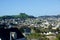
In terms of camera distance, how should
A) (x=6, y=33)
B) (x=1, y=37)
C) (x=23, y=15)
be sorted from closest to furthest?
(x=1, y=37)
(x=6, y=33)
(x=23, y=15)

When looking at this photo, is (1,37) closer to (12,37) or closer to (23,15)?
(12,37)

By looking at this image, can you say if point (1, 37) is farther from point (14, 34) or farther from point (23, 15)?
point (23, 15)

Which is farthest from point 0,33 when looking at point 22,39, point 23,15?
point 23,15

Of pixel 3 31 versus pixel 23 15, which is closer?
pixel 3 31

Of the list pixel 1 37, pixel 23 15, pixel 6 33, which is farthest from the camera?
pixel 23 15

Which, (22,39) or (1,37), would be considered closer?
(1,37)

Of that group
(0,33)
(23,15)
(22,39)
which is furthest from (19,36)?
(23,15)

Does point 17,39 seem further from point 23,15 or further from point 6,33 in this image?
point 23,15

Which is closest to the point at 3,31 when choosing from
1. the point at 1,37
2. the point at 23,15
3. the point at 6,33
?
the point at 6,33
